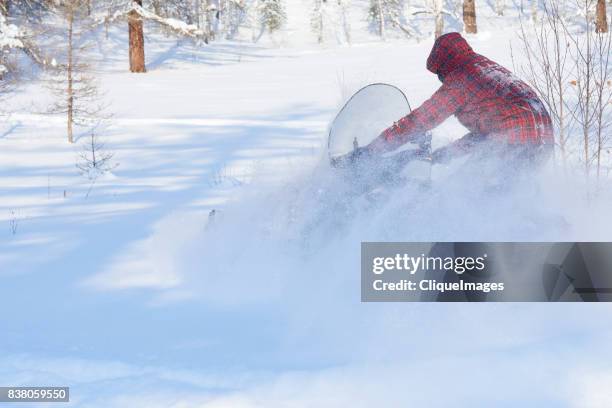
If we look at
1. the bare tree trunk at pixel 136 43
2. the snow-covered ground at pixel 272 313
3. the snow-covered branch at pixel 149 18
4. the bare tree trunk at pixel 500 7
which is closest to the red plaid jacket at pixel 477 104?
the snow-covered ground at pixel 272 313

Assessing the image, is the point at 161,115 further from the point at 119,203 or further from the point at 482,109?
the point at 482,109

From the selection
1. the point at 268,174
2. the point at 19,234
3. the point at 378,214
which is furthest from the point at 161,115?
the point at 378,214

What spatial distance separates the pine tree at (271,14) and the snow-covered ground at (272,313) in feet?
168

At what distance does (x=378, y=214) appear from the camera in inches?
154

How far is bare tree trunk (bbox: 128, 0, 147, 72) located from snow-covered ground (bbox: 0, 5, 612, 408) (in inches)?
610

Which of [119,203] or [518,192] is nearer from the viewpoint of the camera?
[518,192]

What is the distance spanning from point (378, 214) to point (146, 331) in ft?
5.01

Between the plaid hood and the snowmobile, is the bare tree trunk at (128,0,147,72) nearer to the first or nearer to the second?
the snowmobile

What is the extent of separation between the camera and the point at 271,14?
5644 centimetres

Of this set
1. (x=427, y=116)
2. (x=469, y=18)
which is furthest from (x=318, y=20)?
(x=427, y=116)

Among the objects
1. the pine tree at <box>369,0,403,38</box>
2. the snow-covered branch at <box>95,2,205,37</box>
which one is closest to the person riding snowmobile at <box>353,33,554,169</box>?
the snow-covered branch at <box>95,2,205,37</box>

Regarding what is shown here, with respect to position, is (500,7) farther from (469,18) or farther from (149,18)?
(149,18)

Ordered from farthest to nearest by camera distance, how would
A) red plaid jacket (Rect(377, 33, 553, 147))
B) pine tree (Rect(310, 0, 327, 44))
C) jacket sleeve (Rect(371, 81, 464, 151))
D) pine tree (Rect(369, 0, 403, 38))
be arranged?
pine tree (Rect(310, 0, 327, 44)) → pine tree (Rect(369, 0, 403, 38)) → jacket sleeve (Rect(371, 81, 464, 151)) → red plaid jacket (Rect(377, 33, 553, 147))

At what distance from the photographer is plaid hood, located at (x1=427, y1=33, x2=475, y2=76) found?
3.84 meters
